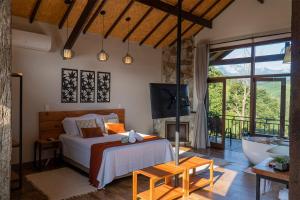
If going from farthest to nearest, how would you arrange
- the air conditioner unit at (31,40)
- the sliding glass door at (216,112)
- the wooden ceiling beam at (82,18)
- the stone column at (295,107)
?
the sliding glass door at (216,112) → the air conditioner unit at (31,40) → the wooden ceiling beam at (82,18) → the stone column at (295,107)

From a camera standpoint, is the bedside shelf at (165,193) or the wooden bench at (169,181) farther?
the bedside shelf at (165,193)

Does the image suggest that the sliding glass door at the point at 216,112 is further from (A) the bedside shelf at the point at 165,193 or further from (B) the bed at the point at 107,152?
(A) the bedside shelf at the point at 165,193

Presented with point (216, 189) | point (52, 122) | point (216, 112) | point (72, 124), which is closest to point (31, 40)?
point (52, 122)

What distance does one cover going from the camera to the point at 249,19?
571cm

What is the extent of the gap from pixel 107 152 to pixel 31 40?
9.17 feet

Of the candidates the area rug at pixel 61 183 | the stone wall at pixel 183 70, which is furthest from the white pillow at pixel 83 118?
the stone wall at pixel 183 70

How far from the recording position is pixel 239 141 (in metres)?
6.64

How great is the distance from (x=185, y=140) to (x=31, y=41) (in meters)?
4.87

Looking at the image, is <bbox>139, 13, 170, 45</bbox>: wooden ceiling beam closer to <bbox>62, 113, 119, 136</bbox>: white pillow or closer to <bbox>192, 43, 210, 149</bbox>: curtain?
<bbox>192, 43, 210, 149</bbox>: curtain

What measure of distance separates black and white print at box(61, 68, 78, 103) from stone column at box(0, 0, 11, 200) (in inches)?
149

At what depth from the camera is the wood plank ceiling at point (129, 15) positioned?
4605mm

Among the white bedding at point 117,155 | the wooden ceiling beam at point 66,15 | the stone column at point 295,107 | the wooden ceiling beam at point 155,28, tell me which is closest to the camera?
the stone column at point 295,107

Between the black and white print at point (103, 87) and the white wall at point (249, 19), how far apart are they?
9.90 feet

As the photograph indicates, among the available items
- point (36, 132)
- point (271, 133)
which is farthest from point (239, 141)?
point (36, 132)
